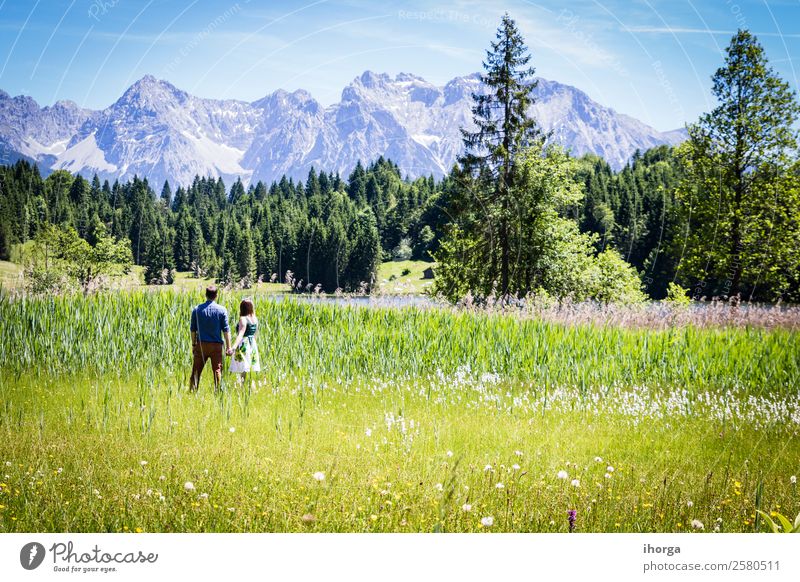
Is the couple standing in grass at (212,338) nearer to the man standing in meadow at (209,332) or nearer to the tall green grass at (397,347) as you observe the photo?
the man standing in meadow at (209,332)

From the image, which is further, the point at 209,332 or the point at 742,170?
the point at 742,170

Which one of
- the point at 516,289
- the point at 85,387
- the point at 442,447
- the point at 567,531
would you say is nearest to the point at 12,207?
the point at 85,387

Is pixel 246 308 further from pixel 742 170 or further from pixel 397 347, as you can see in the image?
pixel 742 170

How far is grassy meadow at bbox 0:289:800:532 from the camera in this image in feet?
13.9

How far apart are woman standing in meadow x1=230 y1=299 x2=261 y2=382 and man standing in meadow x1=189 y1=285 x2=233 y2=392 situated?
0.75 feet

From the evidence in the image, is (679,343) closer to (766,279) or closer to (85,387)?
(766,279)

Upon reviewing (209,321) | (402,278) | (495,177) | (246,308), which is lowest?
(209,321)

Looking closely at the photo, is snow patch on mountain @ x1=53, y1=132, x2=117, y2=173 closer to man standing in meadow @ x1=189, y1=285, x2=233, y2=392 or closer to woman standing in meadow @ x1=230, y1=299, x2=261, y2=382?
man standing in meadow @ x1=189, y1=285, x2=233, y2=392

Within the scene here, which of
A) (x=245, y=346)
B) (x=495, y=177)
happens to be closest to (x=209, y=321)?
(x=245, y=346)

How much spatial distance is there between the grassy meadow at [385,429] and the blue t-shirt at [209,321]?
0.66 m

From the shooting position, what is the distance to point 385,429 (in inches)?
226

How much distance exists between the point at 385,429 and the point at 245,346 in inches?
102
